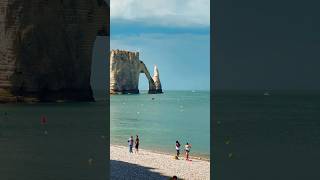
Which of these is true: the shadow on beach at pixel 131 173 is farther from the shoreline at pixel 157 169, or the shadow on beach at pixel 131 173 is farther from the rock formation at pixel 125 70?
the rock formation at pixel 125 70

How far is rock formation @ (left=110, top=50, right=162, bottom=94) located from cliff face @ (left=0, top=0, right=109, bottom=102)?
203 ft

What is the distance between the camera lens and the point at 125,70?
506 feet

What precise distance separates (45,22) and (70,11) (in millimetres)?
6754

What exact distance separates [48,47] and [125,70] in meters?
73.4

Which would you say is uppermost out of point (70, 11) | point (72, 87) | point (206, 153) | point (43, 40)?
point (70, 11)

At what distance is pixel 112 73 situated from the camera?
15075cm

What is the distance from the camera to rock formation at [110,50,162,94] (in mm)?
150125
